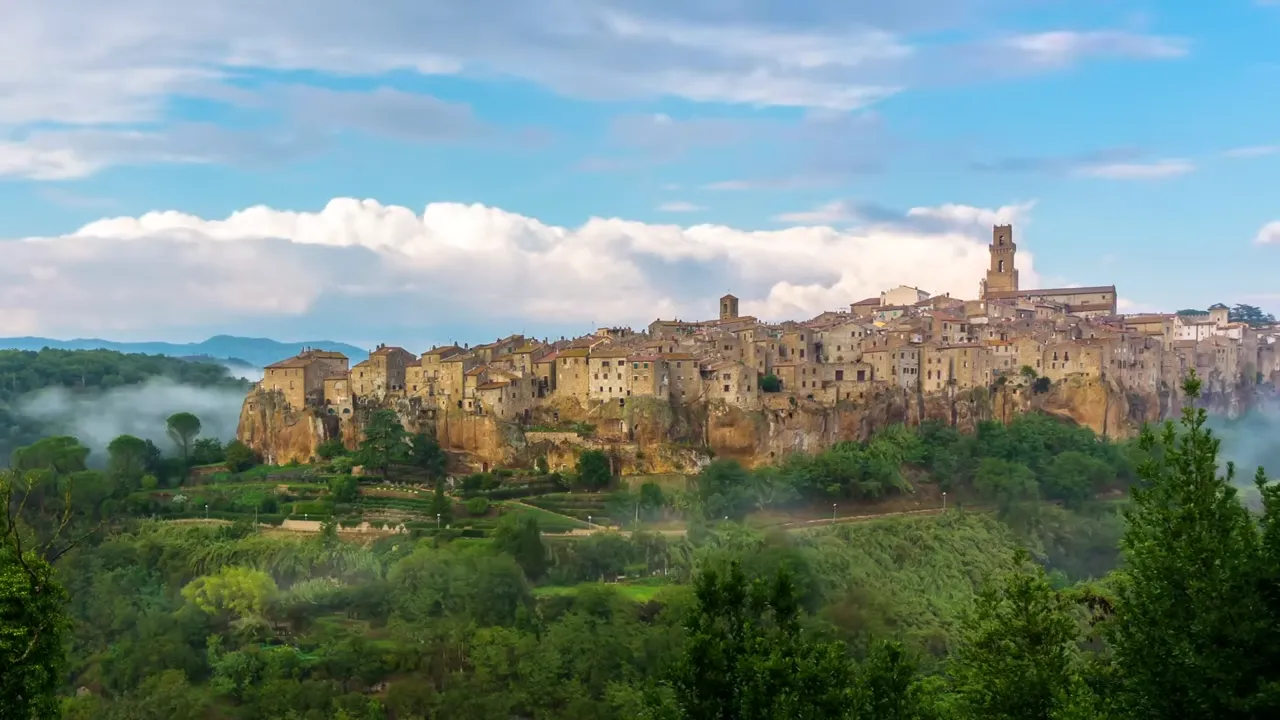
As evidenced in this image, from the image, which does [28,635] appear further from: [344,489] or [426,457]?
[426,457]

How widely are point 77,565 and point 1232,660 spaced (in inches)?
1579

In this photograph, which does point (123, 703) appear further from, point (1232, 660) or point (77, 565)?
point (1232, 660)

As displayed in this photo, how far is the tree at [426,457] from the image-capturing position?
5012 cm

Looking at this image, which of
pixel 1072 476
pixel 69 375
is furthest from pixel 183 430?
pixel 1072 476

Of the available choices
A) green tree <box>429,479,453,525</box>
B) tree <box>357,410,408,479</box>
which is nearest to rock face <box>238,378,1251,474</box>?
tree <box>357,410,408,479</box>

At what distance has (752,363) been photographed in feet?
174

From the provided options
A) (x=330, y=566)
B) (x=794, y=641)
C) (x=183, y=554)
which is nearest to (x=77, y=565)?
(x=183, y=554)

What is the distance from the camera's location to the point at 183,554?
143ft

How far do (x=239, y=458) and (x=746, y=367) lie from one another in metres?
23.4

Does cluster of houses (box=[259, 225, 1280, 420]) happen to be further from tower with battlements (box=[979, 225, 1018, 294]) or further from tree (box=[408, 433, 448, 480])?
tower with battlements (box=[979, 225, 1018, 294])

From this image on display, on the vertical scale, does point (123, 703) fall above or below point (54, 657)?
below

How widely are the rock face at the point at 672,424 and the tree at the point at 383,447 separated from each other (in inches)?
102

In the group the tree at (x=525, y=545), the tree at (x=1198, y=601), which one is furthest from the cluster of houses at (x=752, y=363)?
the tree at (x=1198, y=601)

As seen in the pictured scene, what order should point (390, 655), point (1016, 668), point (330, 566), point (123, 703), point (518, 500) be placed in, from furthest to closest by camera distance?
point (518, 500)
point (330, 566)
point (390, 655)
point (123, 703)
point (1016, 668)
